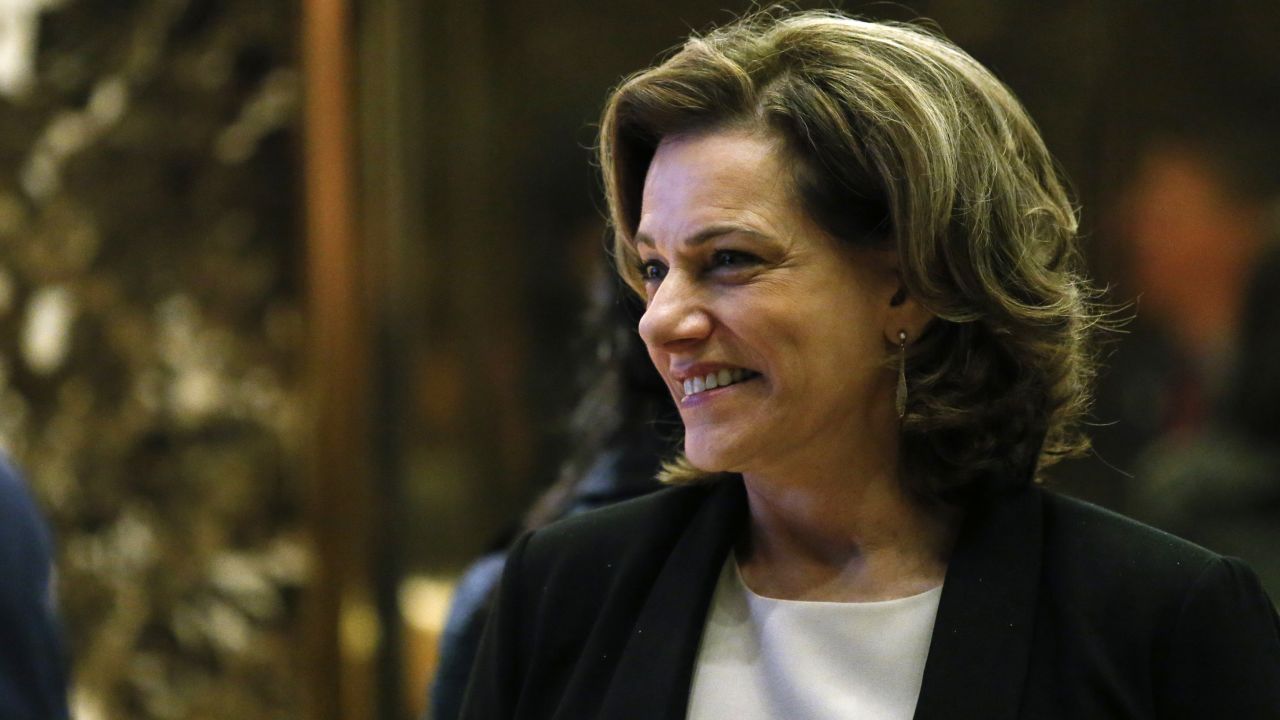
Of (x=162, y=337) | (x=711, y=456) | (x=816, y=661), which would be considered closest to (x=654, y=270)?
(x=711, y=456)

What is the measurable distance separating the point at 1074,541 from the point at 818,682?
1.18 feet

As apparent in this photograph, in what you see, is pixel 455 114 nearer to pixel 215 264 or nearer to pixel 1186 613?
pixel 215 264

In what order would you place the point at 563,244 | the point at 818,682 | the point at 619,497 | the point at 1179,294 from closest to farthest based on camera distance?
the point at 818,682
the point at 619,497
the point at 1179,294
the point at 563,244

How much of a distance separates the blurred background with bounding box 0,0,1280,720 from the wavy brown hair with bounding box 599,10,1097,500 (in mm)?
2533

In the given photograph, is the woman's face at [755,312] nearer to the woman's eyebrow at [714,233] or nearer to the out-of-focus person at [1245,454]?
the woman's eyebrow at [714,233]

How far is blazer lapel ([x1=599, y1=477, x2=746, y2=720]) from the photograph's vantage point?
5.71 ft

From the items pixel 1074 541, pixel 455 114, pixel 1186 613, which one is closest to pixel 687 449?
pixel 1074 541

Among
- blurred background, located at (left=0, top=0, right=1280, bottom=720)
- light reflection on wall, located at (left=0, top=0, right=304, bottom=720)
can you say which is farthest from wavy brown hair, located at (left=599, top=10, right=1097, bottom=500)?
light reflection on wall, located at (left=0, top=0, right=304, bottom=720)

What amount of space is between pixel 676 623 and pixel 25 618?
1323 mm

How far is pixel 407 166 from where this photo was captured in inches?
189

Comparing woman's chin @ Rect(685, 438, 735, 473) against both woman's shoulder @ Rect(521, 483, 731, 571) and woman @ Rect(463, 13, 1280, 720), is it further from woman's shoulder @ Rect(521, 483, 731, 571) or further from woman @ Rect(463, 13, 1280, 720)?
woman's shoulder @ Rect(521, 483, 731, 571)

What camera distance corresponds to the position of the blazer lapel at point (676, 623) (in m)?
1.74

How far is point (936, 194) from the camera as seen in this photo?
1702 mm

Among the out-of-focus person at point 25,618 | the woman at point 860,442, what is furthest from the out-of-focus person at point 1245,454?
the out-of-focus person at point 25,618
